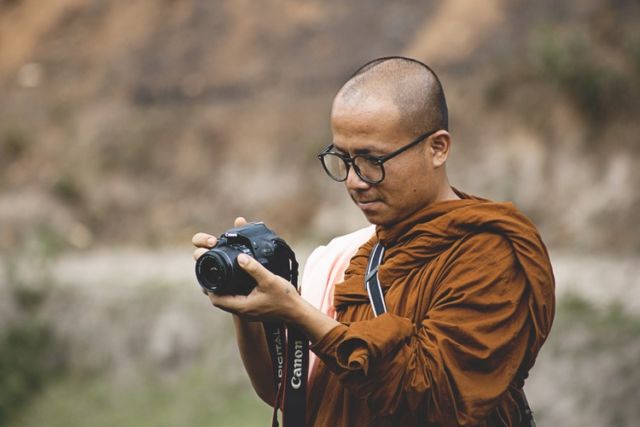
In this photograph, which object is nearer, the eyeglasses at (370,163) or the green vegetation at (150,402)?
the eyeglasses at (370,163)

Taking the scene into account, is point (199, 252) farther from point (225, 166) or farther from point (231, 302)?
point (225, 166)

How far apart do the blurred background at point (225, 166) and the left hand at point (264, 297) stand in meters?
5.23

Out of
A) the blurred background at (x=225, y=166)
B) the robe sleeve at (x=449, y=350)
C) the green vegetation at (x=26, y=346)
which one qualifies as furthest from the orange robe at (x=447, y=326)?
the green vegetation at (x=26, y=346)

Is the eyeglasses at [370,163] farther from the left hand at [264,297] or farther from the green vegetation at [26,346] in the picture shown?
the green vegetation at [26,346]

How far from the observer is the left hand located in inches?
89.4

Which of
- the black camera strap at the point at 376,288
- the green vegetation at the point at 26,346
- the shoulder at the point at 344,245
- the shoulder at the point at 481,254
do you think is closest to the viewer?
the shoulder at the point at 481,254

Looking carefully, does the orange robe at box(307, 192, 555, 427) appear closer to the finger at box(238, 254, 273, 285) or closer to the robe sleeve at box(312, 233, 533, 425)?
the robe sleeve at box(312, 233, 533, 425)

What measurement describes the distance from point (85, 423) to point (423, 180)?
25.6 ft

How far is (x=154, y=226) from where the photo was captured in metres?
12.8

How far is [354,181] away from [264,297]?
1.33 feet

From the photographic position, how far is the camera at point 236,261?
2297 mm

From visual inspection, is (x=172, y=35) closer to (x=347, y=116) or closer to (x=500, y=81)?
(x=500, y=81)

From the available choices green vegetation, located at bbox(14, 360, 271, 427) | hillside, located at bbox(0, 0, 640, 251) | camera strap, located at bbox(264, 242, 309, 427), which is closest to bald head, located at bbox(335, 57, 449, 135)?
camera strap, located at bbox(264, 242, 309, 427)

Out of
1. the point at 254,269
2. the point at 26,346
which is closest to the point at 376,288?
the point at 254,269
